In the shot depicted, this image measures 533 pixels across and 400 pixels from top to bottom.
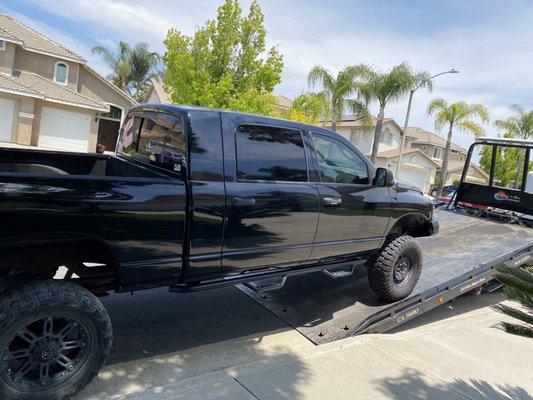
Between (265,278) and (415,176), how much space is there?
148ft

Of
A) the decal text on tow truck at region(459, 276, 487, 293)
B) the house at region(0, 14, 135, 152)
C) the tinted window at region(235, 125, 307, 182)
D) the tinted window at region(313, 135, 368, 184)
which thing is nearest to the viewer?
the tinted window at region(235, 125, 307, 182)

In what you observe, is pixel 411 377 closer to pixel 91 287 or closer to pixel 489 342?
pixel 489 342

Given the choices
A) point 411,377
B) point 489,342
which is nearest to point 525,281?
point 411,377

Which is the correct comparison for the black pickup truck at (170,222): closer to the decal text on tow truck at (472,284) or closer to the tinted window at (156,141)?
the tinted window at (156,141)

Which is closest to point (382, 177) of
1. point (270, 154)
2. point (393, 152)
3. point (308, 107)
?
point (270, 154)

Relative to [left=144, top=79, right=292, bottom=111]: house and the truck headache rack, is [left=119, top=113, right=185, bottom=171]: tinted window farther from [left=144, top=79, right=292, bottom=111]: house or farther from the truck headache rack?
[left=144, top=79, right=292, bottom=111]: house

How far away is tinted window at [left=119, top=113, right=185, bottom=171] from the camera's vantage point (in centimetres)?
371

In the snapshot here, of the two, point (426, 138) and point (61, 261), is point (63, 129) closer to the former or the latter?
point (61, 261)

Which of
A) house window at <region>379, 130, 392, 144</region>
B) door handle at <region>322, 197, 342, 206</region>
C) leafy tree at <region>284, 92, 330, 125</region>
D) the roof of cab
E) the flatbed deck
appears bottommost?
the flatbed deck

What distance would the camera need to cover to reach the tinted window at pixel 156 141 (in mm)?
3711

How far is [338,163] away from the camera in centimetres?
474

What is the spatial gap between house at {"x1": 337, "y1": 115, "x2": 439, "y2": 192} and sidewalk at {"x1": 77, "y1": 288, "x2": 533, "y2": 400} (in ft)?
127

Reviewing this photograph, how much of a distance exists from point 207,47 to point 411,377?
14291mm

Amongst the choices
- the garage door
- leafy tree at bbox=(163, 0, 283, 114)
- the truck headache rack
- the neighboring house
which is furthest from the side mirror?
the neighboring house
